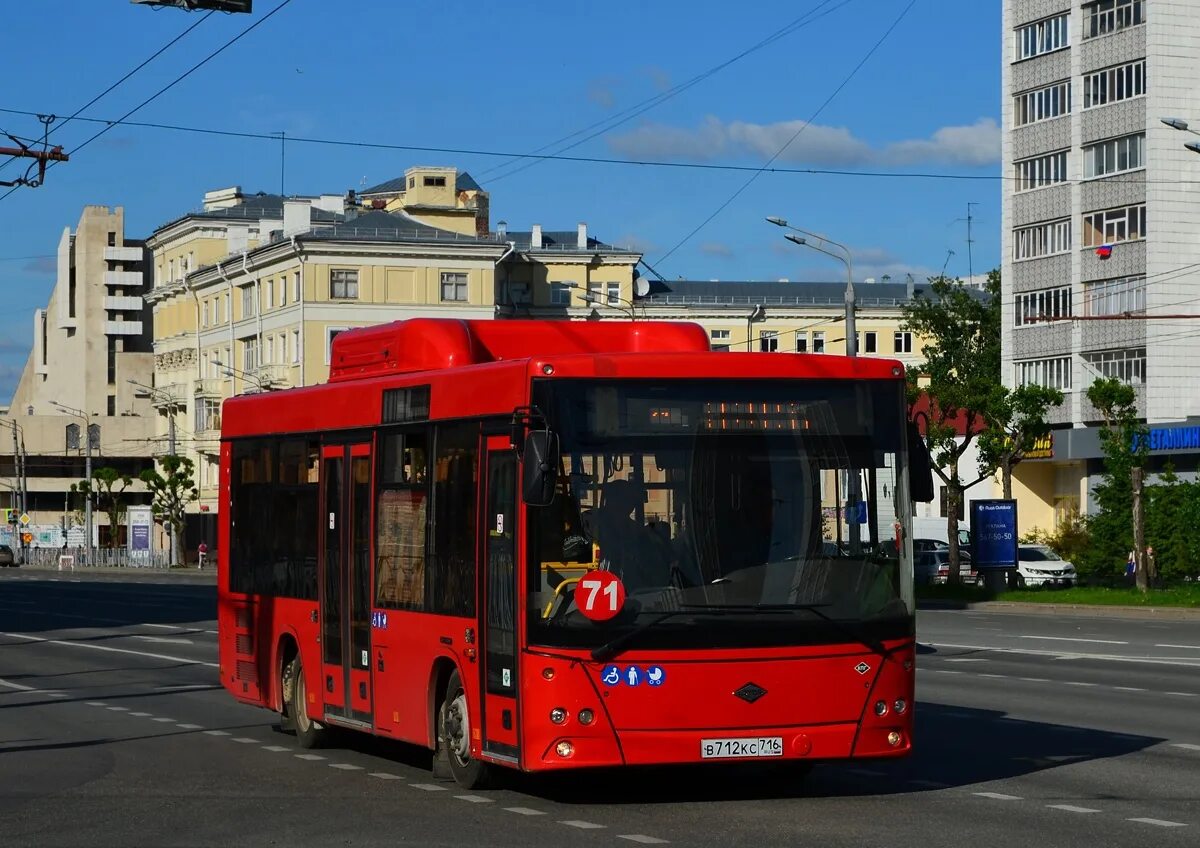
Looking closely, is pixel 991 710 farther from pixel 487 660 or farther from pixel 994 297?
pixel 994 297

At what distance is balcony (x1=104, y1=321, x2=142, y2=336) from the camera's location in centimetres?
14800

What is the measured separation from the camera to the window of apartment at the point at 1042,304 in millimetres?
75000

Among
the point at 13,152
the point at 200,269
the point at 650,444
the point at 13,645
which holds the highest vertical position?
the point at 200,269

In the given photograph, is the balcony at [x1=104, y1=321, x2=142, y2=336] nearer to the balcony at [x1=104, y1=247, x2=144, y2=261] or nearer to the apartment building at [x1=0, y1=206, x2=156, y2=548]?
the apartment building at [x1=0, y1=206, x2=156, y2=548]

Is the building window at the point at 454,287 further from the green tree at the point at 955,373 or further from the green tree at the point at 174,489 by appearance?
the green tree at the point at 955,373

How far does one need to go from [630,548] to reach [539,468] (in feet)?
Result: 2.40

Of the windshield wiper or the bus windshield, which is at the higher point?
the bus windshield

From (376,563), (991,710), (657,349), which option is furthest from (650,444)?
(991,710)

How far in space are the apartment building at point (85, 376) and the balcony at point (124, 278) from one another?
70 mm

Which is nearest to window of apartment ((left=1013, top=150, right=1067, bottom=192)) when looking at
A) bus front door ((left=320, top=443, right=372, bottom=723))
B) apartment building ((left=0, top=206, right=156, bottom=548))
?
bus front door ((left=320, top=443, right=372, bottom=723))

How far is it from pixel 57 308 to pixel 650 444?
14760 centimetres

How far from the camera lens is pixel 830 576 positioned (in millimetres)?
12461

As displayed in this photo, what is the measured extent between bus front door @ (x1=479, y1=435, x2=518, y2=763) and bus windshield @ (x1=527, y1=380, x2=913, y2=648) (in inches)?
10.1

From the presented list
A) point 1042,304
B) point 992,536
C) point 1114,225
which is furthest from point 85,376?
point 992,536
